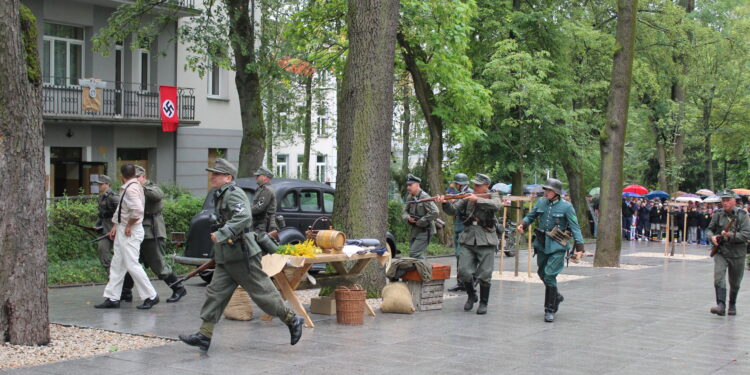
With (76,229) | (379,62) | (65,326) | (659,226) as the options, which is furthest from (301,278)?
(659,226)

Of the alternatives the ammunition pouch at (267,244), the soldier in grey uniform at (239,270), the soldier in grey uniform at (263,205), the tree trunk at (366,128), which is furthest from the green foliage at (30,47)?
the tree trunk at (366,128)

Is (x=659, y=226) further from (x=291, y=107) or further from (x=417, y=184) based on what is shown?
(x=417, y=184)

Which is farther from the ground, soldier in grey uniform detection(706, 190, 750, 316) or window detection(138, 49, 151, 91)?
window detection(138, 49, 151, 91)

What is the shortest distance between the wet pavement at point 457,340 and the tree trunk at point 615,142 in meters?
6.34

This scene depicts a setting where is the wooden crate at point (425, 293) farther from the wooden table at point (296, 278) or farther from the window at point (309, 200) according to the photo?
the window at point (309, 200)

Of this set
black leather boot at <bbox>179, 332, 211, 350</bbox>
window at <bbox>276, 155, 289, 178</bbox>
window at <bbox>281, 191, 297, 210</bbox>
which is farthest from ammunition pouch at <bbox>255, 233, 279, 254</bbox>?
window at <bbox>276, 155, 289, 178</bbox>

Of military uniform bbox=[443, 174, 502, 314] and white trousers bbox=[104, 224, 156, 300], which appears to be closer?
white trousers bbox=[104, 224, 156, 300]

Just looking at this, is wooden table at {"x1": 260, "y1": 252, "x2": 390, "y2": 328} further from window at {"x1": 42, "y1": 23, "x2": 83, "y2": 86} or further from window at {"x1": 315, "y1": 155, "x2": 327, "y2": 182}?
window at {"x1": 315, "y1": 155, "x2": 327, "y2": 182}

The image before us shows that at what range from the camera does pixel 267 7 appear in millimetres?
27406

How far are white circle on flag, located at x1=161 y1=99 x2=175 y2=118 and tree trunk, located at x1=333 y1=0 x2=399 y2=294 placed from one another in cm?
1689

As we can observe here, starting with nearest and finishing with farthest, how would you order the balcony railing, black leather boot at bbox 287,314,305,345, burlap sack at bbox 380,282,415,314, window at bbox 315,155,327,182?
black leather boot at bbox 287,314,305,345
burlap sack at bbox 380,282,415,314
the balcony railing
window at bbox 315,155,327,182

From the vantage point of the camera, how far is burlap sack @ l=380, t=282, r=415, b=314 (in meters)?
12.0

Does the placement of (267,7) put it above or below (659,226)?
above

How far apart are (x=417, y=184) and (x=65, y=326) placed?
6.06 m
